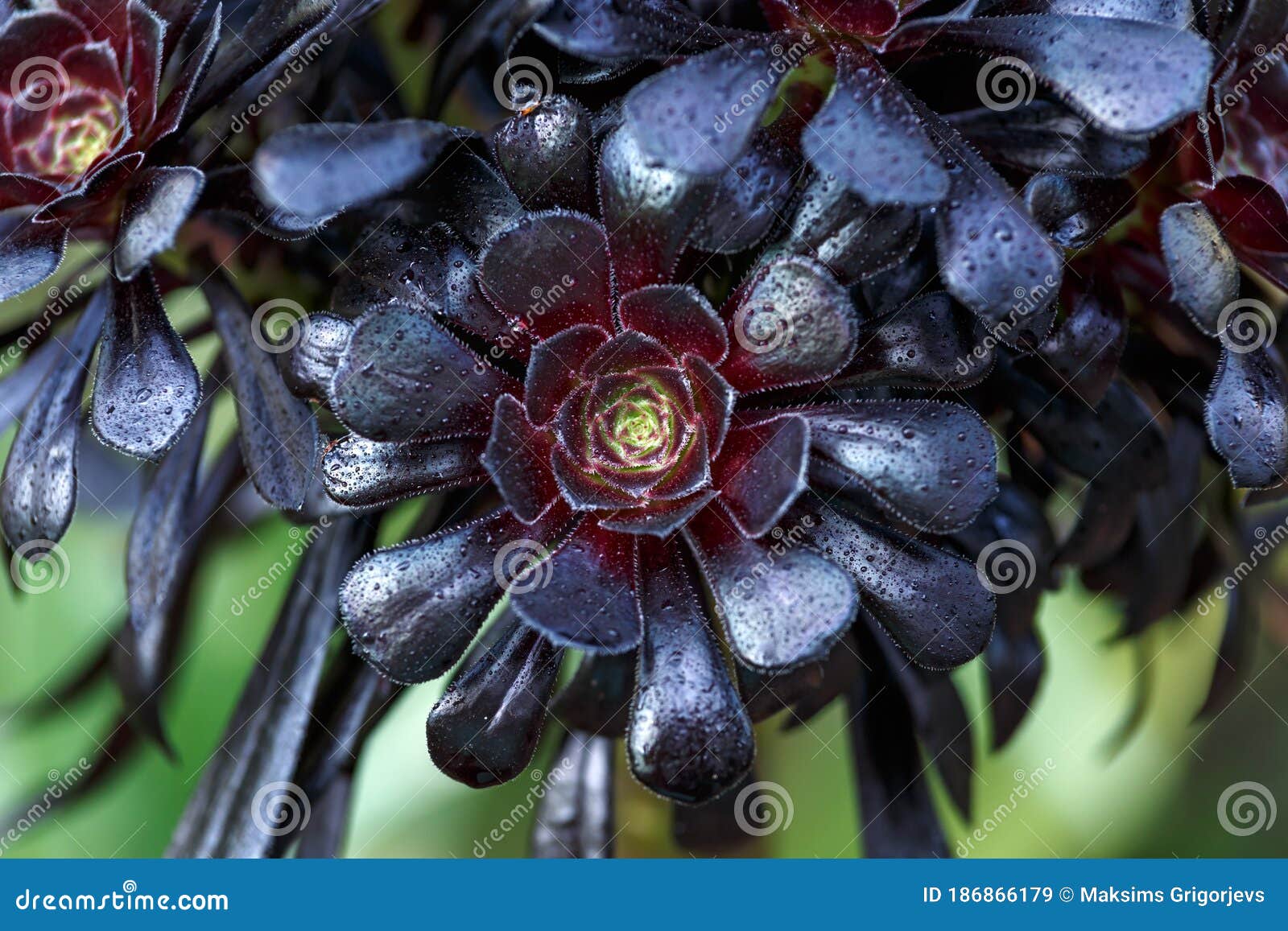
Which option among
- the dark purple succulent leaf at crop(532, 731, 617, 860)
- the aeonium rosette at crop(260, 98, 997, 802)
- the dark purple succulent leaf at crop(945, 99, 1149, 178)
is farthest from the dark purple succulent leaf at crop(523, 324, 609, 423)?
the dark purple succulent leaf at crop(532, 731, 617, 860)

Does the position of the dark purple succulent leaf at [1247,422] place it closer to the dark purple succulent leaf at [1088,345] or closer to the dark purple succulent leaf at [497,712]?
the dark purple succulent leaf at [1088,345]

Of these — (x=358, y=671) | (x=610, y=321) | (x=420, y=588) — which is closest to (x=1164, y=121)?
(x=610, y=321)

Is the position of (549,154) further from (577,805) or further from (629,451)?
(577,805)

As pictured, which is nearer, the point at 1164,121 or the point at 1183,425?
the point at 1164,121

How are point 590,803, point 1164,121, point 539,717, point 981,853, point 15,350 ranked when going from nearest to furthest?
point 1164,121 < point 539,717 < point 15,350 < point 590,803 < point 981,853

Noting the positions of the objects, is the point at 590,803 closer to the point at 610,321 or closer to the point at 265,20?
the point at 610,321

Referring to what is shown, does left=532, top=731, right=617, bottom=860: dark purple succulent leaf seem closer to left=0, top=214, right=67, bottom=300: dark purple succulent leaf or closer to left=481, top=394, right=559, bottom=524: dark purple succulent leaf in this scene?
left=481, top=394, right=559, bottom=524: dark purple succulent leaf

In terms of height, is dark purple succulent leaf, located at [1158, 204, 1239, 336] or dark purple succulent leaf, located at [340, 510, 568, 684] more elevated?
dark purple succulent leaf, located at [340, 510, 568, 684]
